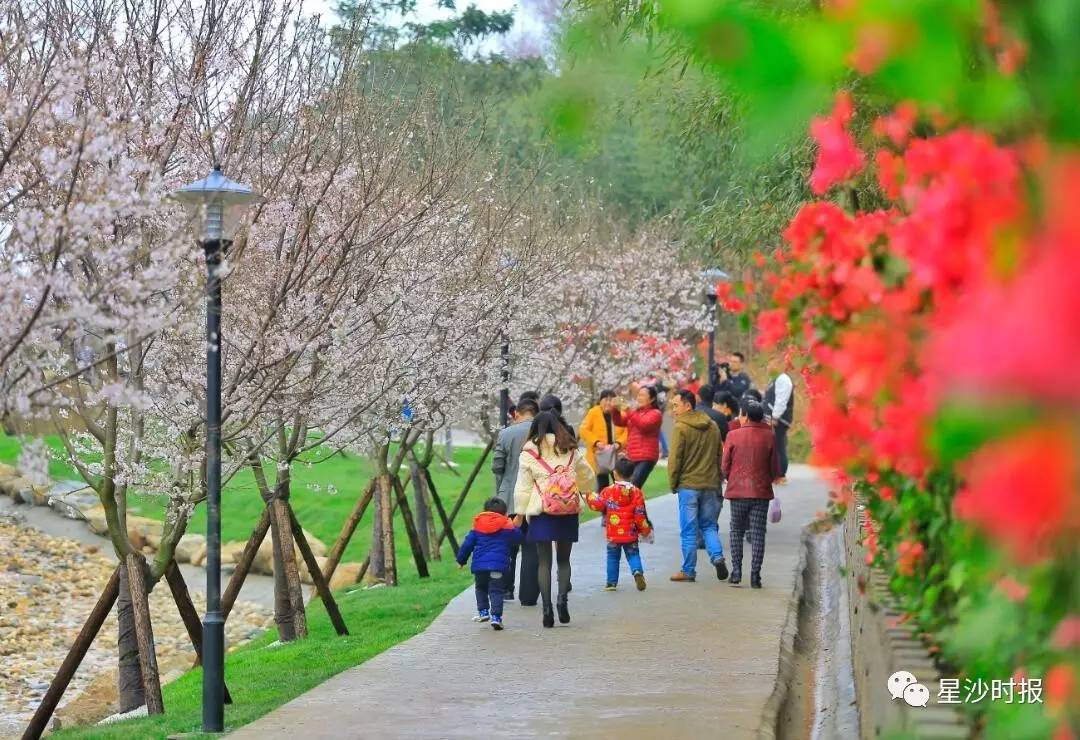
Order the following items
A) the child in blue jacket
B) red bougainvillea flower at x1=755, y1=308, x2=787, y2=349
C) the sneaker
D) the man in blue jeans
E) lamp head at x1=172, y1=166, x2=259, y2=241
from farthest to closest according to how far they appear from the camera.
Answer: the man in blue jeans < the sneaker < the child in blue jacket < lamp head at x1=172, y1=166, x2=259, y2=241 < red bougainvillea flower at x1=755, y1=308, x2=787, y2=349

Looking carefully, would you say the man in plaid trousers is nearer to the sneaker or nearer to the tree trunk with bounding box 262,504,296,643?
the sneaker

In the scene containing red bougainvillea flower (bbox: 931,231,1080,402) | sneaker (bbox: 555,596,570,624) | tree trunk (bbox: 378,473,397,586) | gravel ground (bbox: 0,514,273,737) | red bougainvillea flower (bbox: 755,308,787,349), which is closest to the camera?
red bougainvillea flower (bbox: 931,231,1080,402)

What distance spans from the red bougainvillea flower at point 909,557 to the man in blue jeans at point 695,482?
8893mm

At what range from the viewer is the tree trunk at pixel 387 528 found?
751 inches

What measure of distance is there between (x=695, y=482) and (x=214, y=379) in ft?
22.5

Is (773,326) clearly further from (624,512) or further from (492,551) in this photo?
(624,512)

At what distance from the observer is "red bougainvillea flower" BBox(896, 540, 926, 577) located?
6.32m

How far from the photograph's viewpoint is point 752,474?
579 inches

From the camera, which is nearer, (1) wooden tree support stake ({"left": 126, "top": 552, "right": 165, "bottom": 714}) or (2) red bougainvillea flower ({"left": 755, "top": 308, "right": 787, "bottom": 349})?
(2) red bougainvillea flower ({"left": 755, "top": 308, "right": 787, "bottom": 349})

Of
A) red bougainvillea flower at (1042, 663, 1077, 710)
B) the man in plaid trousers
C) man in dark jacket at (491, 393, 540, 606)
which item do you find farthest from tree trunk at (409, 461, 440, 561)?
red bougainvillea flower at (1042, 663, 1077, 710)

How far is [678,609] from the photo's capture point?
13.7 meters

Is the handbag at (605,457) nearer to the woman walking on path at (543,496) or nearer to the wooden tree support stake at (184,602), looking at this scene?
the woman walking on path at (543,496)

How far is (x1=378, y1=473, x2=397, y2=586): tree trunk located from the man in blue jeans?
15.7 feet

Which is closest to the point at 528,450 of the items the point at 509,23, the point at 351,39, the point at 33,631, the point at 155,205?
the point at 351,39
